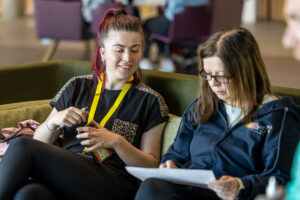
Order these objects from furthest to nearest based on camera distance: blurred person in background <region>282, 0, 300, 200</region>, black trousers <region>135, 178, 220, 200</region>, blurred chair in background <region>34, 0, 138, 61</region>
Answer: blurred chair in background <region>34, 0, 138, 61</region> < black trousers <region>135, 178, 220, 200</region> < blurred person in background <region>282, 0, 300, 200</region>

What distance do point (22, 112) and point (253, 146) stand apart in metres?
1.34

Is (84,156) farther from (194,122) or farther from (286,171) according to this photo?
(286,171)


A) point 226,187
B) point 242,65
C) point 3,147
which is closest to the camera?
point 226,187

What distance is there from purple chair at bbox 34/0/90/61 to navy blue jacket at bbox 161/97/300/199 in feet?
13.6

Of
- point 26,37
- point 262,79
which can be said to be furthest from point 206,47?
point 26,37

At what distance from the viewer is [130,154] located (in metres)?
2.08

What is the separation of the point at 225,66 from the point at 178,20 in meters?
3.31

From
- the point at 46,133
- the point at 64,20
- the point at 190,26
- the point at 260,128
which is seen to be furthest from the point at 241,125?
the point at 64,20

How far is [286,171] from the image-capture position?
5.74 ft

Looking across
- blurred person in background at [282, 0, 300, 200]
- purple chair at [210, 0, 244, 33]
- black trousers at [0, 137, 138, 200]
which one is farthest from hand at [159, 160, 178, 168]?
purple chair at [210, 0, 244, 33]

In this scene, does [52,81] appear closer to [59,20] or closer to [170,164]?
[170,164]

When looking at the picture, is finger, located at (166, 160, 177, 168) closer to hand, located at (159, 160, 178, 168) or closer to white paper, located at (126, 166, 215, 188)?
hand, located at (159, 160, 178, 168)

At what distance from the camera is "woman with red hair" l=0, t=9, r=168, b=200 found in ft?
6.31

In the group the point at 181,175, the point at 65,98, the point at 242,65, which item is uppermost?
the point at 242,65
